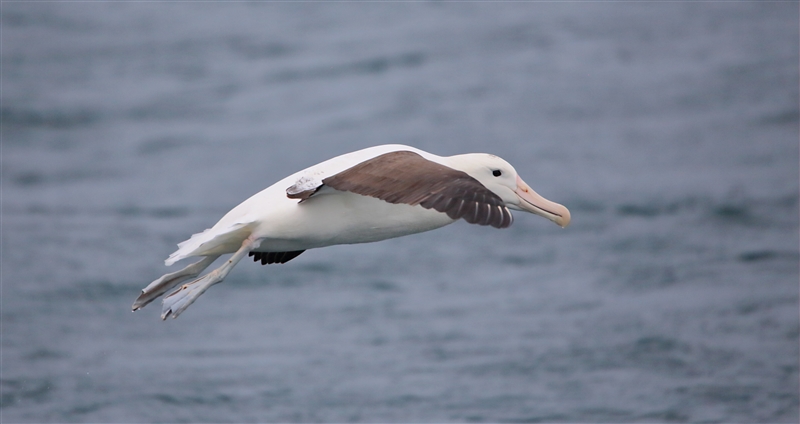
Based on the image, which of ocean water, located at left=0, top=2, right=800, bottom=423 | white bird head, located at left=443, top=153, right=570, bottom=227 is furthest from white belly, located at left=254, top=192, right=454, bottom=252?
ocean water, located at left=0, top=2, right=800, bottom=423

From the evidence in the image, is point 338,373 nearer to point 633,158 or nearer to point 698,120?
point 633,158

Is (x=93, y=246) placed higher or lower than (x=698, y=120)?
lower

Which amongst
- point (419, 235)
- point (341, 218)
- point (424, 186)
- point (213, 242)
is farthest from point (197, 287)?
point (419, 235)

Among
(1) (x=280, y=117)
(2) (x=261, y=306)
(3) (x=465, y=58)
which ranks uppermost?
(3) (x=465, y=58)

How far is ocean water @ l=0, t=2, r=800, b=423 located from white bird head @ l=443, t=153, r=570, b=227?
2623cm

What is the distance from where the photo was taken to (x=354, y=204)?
8.94 m

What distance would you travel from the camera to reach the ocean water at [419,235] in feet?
122

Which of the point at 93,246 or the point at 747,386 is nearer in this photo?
the point at 747,386

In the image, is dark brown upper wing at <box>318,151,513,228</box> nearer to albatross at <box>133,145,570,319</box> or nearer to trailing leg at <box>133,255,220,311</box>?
albatross at <box>133,145,570,319</box>

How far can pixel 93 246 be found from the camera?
143ft

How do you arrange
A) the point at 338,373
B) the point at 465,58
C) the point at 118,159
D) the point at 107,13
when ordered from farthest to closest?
the point at 107,13, the point at 465,58, the point at 118,159, the point at 338,373

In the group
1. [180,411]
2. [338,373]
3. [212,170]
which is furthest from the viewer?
[212,170]

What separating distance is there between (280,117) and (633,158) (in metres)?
16.7

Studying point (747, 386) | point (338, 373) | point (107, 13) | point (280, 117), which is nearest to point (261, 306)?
point (338, 373)
